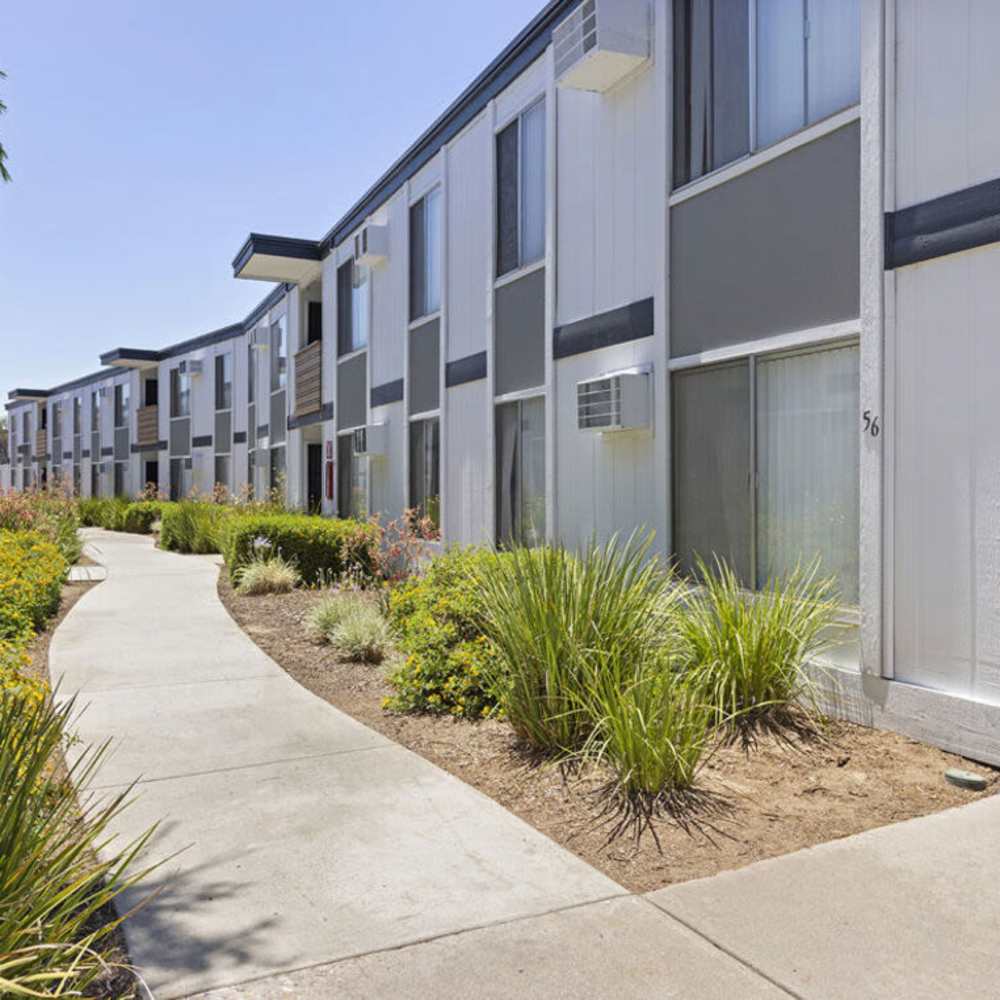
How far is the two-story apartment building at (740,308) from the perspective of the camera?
523cm

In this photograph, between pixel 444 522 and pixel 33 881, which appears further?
pixel 444 522

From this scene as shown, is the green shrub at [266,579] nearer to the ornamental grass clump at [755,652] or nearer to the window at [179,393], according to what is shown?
the ornamental grass clump at [755,652]

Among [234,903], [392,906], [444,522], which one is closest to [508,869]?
[392,906]

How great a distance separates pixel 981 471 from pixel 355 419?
12.5 m

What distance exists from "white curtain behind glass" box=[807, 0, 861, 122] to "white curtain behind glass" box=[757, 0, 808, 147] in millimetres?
112

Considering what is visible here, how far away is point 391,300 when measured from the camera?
1449cm

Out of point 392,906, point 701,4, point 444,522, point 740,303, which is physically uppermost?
point 701,4

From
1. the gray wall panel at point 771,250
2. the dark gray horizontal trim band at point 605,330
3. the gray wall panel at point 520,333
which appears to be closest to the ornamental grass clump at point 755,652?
the gray wall panel at point 771,250

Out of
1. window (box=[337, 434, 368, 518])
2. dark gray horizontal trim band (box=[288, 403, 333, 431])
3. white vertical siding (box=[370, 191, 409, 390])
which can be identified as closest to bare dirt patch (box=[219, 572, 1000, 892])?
white vertical siding (box=[370, 191, 409, 390])

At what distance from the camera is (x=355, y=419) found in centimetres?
1634

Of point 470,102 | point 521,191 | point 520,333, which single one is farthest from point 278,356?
point 520,333

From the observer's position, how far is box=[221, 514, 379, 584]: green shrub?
43.3 ft

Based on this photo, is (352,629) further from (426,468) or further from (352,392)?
(352,392)

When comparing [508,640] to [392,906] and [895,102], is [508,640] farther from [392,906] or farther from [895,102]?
[895,102]
